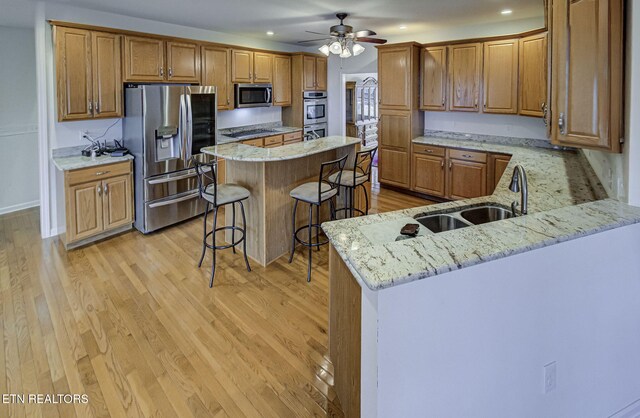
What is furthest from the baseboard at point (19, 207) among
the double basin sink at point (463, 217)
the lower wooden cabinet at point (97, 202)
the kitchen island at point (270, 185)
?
the double basin sink at point (463, 217)

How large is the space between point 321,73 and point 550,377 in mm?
6960

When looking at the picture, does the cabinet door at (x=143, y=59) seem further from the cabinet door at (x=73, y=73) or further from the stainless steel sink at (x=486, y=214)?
the stainless steel sink at (x=486, y=214)

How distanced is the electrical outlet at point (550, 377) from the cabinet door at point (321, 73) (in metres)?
6.78

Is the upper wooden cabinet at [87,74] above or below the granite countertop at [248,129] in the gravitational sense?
above

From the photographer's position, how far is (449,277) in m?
1.28

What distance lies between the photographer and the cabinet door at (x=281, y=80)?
22.8ft

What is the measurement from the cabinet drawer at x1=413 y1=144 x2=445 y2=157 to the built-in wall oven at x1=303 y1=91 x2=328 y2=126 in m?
2.23

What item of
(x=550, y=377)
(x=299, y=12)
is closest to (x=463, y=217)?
(x=550, y=377)

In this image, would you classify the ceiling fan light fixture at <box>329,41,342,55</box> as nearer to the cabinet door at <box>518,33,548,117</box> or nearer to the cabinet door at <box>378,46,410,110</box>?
the cabinet door at <box>378,46,410,110</box>

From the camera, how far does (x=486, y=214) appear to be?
7.85ft

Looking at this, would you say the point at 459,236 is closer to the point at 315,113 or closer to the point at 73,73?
the point at 73,73

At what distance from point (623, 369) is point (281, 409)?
1640 mm

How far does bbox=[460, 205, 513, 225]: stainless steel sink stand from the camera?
2324 millimetres

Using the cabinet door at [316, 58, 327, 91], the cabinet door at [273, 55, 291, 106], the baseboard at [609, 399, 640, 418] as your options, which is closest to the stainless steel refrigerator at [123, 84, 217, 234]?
the cabinet door at [273, 55, 291, 106]
